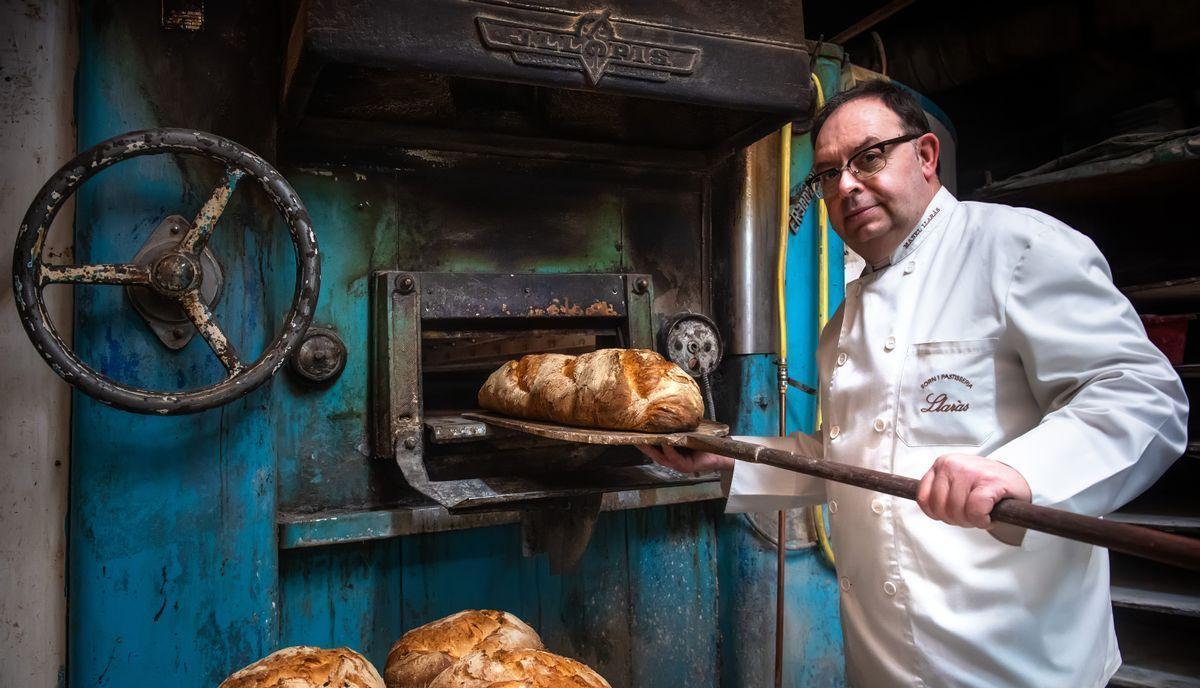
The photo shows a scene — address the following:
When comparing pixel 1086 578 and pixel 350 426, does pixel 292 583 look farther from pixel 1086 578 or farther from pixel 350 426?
pixel 1086 578

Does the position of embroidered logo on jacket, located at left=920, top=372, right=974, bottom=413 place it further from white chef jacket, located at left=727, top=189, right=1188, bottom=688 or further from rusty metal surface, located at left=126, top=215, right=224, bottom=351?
rusty metal surface, located at left=126, top=215, right=224, bottom=351

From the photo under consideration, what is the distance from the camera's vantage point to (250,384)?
1.53 meters

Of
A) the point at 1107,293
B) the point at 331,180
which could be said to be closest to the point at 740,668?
the point at 1107,293

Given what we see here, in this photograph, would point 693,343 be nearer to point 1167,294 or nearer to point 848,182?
point 848,182

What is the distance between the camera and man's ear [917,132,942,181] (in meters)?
1.60

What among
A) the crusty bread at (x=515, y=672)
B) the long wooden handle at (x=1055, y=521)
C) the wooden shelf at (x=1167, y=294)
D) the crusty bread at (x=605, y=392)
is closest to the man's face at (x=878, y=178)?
the crusty bread at (x=605, y=392)

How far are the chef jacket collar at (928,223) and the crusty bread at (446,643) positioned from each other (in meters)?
1.11

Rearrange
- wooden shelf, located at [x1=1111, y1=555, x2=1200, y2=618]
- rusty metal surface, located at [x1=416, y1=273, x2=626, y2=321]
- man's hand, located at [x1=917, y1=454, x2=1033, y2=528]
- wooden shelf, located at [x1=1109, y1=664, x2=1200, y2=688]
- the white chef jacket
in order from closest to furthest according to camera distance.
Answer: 1. man's hand, located at [x1=917, y1=454, x2=1033, y2=528]
2. the white chef jacket
3. rusty metal surface, located at [x1=416, y1=273, x2=626, y2=321]
4. wooden shelf, located at [x1=1109, y1=664, x2=1200, y2=688]
5. wooden shelf, located at [x1=1111, y1=555, x2=1200, y2=618]

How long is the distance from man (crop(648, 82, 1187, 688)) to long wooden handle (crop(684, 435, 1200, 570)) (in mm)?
59

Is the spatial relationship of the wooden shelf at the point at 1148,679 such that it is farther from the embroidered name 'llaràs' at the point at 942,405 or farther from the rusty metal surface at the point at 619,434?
the rusty metal surface at the point at 619,434

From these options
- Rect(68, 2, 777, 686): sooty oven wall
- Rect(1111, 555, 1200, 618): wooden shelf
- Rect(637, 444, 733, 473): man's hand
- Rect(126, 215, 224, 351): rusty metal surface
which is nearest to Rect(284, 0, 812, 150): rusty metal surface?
Rect(68, 2, 777, 686): sooty oven wall

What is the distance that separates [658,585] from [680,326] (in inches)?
32.2

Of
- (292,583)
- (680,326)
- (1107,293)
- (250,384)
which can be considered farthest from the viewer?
(680,326)

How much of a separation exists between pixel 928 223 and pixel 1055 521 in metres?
0.93
